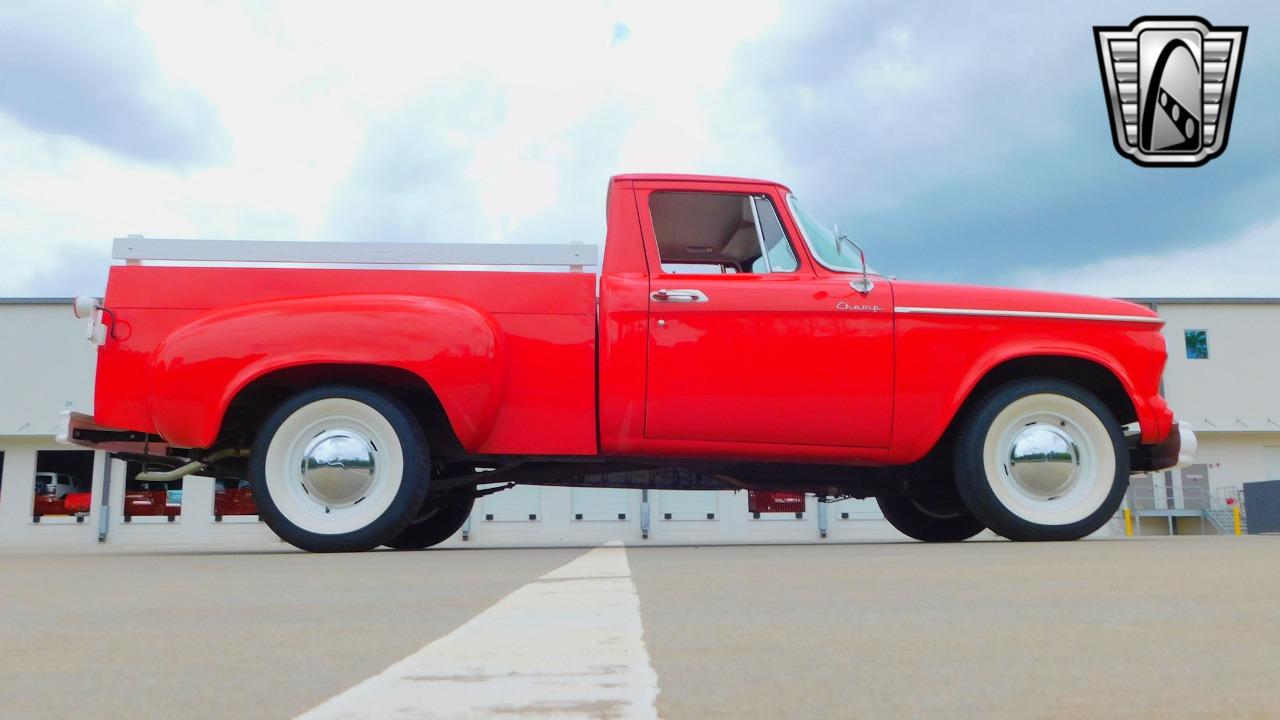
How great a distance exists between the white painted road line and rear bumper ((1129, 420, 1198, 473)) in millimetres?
3956

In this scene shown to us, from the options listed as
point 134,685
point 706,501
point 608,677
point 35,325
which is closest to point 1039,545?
point 608,677

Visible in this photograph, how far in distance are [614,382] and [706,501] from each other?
1990cm

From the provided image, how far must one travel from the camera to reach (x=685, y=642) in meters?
1.45

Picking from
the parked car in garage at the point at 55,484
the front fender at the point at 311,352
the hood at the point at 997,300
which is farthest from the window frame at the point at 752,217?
the parked car in garage at the point at 55,484

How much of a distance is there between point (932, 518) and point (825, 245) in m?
2.10

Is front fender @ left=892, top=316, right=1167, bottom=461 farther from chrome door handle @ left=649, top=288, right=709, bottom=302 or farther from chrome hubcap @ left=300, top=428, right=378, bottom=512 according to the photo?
chrome hubcap @ left=300, top=428, right=378, bottom=512

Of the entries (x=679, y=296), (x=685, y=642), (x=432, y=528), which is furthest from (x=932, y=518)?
(x=685, y=642)

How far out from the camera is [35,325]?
2408 centimetres

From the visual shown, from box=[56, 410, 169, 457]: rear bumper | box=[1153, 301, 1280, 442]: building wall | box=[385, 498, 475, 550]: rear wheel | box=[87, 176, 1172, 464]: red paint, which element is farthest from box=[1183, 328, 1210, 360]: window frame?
box=[56, 410, 169, 457]: rear bumper

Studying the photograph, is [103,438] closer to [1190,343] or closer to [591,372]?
[591,372]

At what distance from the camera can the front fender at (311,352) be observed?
4355mm

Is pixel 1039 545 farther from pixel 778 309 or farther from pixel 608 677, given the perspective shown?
pixel 608 677

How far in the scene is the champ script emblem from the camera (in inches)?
259

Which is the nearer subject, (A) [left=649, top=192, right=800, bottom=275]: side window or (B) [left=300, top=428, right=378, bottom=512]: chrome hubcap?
(B) [left=300, top=428, right=378, bottom=512]: chrome hubcap
